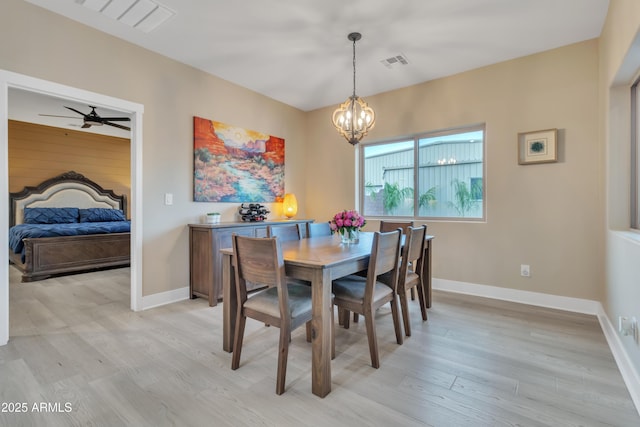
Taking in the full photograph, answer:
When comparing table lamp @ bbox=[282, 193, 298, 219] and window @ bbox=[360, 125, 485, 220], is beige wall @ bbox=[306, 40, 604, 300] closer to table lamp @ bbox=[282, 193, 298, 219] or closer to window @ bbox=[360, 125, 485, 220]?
window @ bbox=[360, 125, 485, 220]

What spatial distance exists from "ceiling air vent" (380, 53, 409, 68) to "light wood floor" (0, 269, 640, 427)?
268 centimetres

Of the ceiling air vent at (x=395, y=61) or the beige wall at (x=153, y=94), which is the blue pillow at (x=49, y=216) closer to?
the beige wall at (x=153, y=94)

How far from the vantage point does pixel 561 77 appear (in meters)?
3.04

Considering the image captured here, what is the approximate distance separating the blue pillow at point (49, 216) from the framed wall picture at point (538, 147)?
301 inches

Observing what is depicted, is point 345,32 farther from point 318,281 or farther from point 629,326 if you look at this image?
point 629,326

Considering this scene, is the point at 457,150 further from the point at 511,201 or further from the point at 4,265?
the point at 4,265

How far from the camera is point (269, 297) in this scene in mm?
1917

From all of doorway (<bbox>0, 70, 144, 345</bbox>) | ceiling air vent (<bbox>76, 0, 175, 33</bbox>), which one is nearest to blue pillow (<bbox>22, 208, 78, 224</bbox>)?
doorway (<bbox>0, 70, 144, 345</bbox>)

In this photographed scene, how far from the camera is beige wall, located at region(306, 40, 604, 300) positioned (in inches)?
115

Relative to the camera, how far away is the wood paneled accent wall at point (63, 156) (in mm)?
5836

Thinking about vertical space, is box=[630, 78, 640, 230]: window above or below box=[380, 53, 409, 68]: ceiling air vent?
below

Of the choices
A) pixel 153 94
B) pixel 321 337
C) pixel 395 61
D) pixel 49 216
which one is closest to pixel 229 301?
pixel 321 337

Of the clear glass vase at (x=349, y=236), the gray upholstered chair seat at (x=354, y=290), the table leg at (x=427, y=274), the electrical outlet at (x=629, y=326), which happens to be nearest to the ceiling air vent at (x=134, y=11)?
the clear glass vase at (x=349, y=236)

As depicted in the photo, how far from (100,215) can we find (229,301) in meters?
5.82
